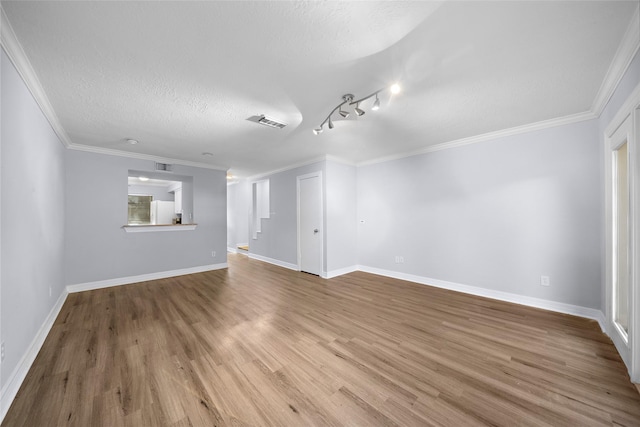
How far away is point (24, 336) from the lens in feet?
6.13

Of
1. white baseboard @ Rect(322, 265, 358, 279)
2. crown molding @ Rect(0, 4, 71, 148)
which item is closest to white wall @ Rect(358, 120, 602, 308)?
white baseboard @ Rect(322, 265, 358, 279)

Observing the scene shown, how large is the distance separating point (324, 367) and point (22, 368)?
2342mm

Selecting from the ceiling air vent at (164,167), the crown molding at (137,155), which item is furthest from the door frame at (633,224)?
the ceiling air vent at (164,167)

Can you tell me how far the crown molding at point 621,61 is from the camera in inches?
58.6

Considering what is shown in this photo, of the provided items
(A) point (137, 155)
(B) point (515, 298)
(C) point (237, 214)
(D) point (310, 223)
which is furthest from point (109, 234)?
(B) point (515, 298)

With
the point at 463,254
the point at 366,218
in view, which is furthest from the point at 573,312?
the point at 366,218

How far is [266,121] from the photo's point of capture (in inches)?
114

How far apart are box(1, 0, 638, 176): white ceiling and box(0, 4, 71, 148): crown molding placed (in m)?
0.04

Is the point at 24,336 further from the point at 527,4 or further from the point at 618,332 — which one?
the point at 618,332

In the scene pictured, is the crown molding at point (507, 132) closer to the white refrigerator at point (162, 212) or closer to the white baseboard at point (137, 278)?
the white baseboard at point (137, 278)

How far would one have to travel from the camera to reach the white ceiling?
1.37 meters

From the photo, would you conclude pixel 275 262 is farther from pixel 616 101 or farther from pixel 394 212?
pixel 616 101

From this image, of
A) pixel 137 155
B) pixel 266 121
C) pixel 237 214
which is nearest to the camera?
pixel 266 121

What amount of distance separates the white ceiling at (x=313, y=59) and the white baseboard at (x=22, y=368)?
91.3 inches
